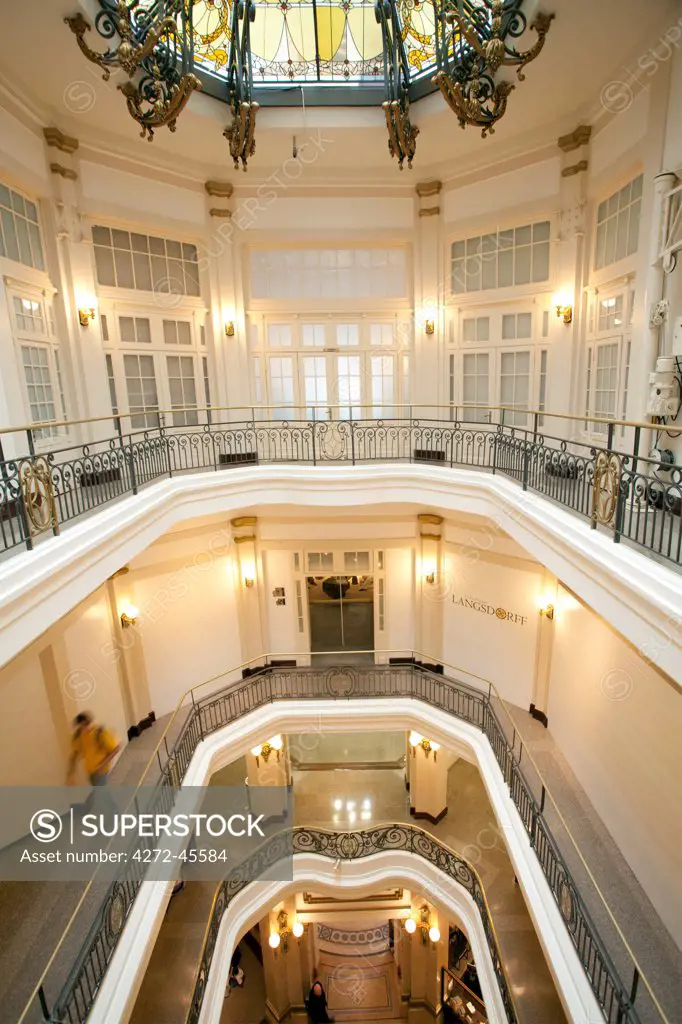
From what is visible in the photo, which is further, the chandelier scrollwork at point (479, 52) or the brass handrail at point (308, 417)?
the chandelier scrollwork at point (479, 52)

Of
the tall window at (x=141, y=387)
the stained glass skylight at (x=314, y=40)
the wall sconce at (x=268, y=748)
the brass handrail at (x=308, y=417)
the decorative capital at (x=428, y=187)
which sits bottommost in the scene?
the wall sconce at (x=268, y=748)

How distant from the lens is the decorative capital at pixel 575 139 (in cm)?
773

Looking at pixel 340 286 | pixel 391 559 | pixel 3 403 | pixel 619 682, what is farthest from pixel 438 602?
pixel 3 403

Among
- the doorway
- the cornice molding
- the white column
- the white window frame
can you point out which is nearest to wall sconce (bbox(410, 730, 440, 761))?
the doorway

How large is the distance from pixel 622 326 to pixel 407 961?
13.0 meters

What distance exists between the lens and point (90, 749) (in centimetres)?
754

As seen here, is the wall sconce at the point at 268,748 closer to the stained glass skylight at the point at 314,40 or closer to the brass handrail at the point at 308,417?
the brass handrail at the point at 308,417

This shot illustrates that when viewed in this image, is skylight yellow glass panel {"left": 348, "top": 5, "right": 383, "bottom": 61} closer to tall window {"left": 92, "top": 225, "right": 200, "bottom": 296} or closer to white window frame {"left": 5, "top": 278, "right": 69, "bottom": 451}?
tall window {"left": 92, "top": 225, "right": 200, "bottom": 296}

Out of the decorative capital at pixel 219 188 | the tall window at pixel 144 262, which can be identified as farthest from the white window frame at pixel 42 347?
the decorative capital at pixel 219 188

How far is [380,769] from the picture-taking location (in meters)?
11.8

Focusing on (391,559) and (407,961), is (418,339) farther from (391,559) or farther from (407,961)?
(407,961)

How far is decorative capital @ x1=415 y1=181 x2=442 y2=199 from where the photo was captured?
9383mm

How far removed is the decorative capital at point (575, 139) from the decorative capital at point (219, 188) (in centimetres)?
561

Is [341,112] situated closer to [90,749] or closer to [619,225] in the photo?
[619,225]
